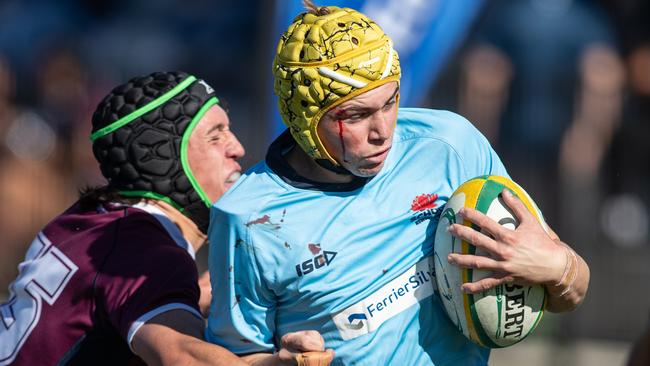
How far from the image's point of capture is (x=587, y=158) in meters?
10.5

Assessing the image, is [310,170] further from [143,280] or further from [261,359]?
[143,280]

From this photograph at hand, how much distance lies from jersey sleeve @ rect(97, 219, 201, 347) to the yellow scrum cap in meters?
0.84

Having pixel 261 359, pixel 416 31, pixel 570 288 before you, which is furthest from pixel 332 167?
pixel 416 31

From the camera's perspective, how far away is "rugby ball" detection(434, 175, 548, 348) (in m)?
3.76

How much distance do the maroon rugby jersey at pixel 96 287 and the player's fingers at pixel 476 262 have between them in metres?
1.14

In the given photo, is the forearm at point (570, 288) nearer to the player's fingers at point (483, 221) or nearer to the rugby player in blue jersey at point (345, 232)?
the rugby player in blue jersey at point (345, 232)

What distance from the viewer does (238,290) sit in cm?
389

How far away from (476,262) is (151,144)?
6.05 feet

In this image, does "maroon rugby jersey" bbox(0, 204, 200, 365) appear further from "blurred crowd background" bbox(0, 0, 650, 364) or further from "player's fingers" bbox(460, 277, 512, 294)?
"blurred crowd background" bbox(0, 0, 650, 364)

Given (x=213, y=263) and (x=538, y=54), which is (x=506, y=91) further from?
(x=213, y=263)

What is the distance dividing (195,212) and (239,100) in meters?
7.57

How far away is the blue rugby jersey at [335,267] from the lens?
3.85 m

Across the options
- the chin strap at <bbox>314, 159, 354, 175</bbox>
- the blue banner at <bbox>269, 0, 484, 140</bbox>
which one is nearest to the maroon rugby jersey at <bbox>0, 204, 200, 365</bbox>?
the chin strap at <bbox>314, 159, 354, 175</bbox>

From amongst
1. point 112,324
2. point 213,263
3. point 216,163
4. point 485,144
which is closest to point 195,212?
point 216,163
